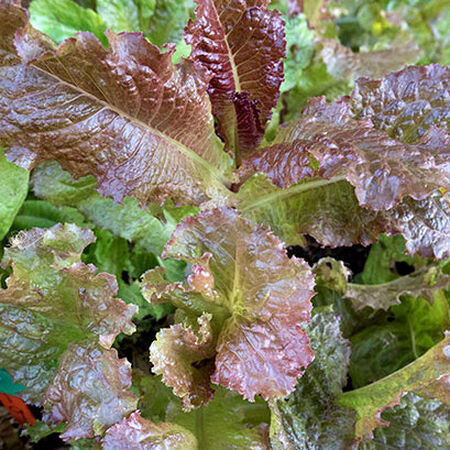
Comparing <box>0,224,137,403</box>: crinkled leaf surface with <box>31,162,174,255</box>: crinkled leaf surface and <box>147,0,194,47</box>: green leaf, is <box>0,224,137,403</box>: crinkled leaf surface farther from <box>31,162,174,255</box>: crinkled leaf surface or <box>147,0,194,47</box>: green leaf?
<box>147,0,194,47</box>: green leaf

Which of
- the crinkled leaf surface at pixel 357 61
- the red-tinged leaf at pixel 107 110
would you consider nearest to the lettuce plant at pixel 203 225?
the red-tinged leaf at pixel 107 110

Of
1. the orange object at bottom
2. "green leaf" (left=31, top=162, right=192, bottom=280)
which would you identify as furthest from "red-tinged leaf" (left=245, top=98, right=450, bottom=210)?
the orange object at bottom

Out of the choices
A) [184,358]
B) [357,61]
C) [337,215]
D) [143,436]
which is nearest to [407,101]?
[337,215]

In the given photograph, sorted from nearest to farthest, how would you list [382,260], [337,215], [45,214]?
1. [337,215]
2. [45,214]
3. [382,260]

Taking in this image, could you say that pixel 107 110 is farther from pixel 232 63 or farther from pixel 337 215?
pixel 337 215

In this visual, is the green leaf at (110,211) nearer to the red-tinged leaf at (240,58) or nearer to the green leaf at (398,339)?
the red-tinged leaf at (240,58)

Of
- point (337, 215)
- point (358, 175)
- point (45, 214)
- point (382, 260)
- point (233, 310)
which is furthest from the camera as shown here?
point (382, 260)

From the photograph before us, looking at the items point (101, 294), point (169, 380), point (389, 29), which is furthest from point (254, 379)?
point (389, 29)

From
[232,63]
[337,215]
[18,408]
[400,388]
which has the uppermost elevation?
[232,63]
